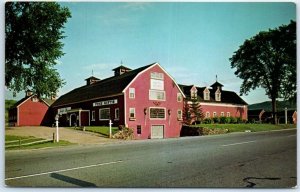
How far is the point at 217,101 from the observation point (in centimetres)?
520

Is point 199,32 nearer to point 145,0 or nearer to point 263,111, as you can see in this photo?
point 145,0

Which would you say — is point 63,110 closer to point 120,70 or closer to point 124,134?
point 124,134

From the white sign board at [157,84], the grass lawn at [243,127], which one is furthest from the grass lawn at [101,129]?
the grass lawn at [243,127]

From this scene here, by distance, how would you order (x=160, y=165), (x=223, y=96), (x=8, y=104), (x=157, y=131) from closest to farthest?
(x=160, y=165) < (x=8, y=104) < (x=223, y=96) < (x=157, y=131)

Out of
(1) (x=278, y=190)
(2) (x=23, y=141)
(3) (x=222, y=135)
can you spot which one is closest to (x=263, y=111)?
(3) (x=222, y=135)

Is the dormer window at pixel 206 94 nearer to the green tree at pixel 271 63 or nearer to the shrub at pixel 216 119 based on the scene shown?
the shrub at pixel 216 119

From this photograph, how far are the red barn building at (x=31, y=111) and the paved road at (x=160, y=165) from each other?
0.47 metres

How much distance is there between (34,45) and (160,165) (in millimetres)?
2585

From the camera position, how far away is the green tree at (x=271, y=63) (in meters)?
4.50

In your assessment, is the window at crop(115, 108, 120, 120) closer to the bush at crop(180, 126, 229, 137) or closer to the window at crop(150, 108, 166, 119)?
the window at crop(150, 108, 166, 119)

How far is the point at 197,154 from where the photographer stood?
5000 millimetres

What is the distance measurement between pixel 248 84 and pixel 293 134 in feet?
3.13

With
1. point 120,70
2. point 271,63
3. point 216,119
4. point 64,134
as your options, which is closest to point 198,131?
point 216,119

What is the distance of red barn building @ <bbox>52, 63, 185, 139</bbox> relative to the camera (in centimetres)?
501
